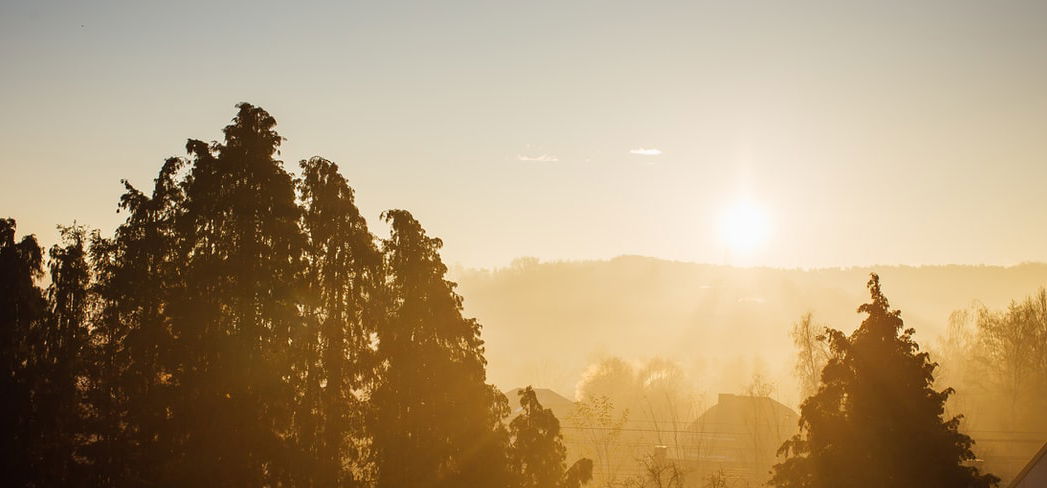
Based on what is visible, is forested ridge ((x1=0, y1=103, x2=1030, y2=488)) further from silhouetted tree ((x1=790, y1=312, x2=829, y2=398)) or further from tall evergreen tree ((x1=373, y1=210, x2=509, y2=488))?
silhouetted tree ((x1=790, y1=312, x2=829, y2=398))

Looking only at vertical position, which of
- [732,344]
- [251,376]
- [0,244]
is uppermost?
[732,344]

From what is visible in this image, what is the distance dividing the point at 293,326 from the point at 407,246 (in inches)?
150

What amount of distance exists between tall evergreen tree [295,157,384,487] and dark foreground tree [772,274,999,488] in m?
12.8

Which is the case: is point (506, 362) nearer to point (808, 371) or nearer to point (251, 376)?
point (808, 371)

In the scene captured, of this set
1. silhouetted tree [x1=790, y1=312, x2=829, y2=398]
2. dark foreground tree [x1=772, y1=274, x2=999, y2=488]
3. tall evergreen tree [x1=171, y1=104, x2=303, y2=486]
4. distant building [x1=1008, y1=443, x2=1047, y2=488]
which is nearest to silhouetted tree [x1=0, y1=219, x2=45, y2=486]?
tall evergreen tree [x1=171, y1=104, x2=303, y2=486]

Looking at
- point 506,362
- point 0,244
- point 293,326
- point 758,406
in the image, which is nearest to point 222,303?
point 293,326

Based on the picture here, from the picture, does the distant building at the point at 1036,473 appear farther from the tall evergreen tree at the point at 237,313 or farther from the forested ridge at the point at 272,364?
the tall evergreen tree at the point at 237,313

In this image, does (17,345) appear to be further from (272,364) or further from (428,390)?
(428,390)

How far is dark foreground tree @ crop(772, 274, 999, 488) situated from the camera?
21000 mm

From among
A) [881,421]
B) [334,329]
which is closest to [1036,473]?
[881,421]

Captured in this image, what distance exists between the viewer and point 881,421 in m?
21.2

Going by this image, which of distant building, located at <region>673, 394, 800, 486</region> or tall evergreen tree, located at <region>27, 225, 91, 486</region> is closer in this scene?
tall evergreen tree, located at <region>27, 225, 91, 486</region>

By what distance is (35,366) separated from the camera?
1920cm

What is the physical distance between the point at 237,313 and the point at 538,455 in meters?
8.58
